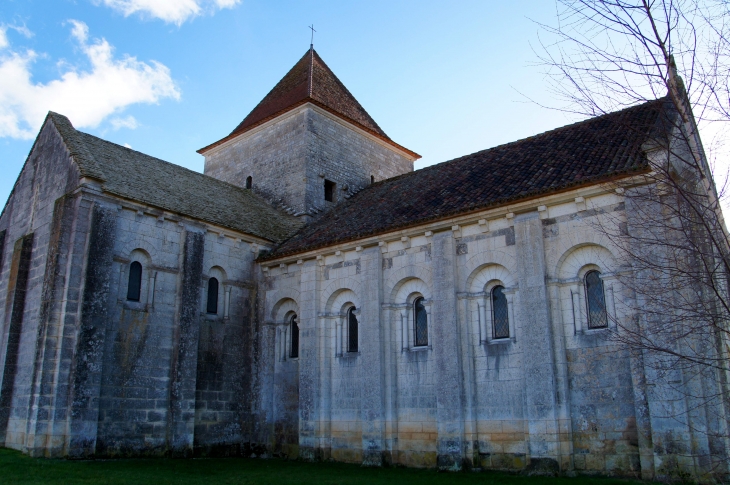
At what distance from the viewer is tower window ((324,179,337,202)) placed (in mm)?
26078

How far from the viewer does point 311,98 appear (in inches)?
1011

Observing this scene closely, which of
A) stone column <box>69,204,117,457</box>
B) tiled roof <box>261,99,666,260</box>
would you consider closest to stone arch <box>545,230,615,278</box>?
tiled roof <box>261,99,666,260</box>

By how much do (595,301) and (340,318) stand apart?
319 inches

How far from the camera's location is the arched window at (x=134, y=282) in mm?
17972

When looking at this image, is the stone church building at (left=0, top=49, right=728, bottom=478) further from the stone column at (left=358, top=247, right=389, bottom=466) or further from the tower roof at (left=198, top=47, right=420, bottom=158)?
the tower roof at (left=198, top=47, right=420, bottom=158)

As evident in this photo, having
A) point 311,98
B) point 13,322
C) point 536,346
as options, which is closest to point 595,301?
point 536,346

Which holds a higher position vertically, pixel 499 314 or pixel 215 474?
pixel 499 314

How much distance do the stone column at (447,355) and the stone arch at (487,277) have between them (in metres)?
0.51

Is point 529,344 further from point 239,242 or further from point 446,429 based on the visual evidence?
point 239,242

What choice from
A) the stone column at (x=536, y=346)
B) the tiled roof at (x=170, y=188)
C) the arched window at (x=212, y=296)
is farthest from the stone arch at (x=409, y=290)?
the arched window at (x=212, y=296)

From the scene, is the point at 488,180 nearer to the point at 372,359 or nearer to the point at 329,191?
the point at 372,359

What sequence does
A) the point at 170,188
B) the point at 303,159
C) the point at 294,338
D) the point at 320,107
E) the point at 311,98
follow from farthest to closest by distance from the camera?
the point at 320,107, the point at 311,98, the point at 303,159, the point at 294,338, the point at 170,188

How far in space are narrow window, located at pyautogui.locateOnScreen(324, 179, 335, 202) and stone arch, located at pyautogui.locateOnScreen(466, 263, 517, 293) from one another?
10682 millimetres

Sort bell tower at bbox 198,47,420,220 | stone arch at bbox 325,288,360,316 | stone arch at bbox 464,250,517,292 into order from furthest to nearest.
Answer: bell tower at bbox 198,47,420,220 → stone arch at bbox 325,288,360,316 → stone arch at bbox 464,250,517,292
